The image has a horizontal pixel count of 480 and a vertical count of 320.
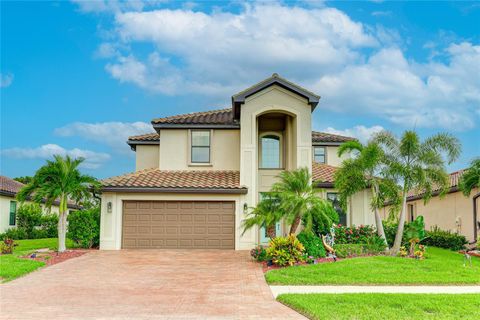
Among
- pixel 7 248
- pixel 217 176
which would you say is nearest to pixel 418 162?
pixel 217 176

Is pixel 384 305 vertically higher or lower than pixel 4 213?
lower

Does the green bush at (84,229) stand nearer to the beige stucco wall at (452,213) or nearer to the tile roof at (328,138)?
the tile roof at (328,138)

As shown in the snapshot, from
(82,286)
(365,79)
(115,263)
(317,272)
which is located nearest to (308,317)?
(317,272)

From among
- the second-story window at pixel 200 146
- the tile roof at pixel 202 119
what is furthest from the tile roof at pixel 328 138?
the second-story window at pixel 200 146

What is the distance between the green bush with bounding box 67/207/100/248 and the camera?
2334 cm

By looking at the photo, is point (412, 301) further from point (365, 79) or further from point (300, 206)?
point (365, 79)

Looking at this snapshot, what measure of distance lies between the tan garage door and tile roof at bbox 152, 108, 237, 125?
4856 mm

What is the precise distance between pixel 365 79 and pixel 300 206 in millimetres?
6084

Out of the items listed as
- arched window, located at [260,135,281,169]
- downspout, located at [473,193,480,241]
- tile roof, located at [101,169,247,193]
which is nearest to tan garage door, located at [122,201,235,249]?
tile roof, located at [101,169,247,193]

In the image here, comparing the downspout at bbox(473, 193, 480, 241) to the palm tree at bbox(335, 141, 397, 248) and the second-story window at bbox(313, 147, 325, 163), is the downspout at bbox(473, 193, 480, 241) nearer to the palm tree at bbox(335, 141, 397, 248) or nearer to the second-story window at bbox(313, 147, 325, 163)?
the palm tree at bbox(335, 141, 397, 248)

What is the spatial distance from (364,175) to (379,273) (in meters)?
6.24

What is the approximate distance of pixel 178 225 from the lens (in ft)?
77.7

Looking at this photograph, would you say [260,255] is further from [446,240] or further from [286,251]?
[446,240]

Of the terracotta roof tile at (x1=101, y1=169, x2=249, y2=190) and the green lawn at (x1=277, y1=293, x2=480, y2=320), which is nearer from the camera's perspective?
the green lawn at (x1=277, y1=293, x2=480, y2=320)
